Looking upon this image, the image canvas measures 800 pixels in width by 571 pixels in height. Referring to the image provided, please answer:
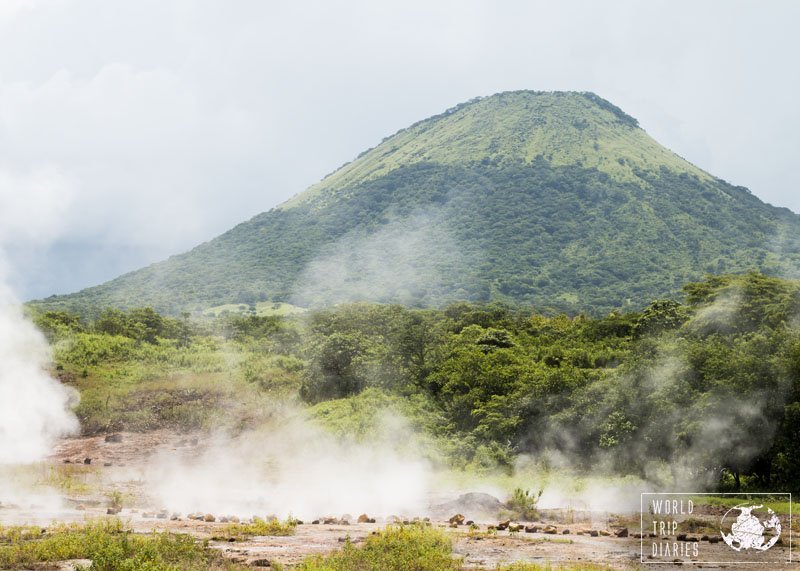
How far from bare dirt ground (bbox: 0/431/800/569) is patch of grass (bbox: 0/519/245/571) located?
752 millimetres

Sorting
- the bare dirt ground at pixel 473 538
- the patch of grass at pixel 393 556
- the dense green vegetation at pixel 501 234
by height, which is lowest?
the bare dirt ground at pixel 473 538

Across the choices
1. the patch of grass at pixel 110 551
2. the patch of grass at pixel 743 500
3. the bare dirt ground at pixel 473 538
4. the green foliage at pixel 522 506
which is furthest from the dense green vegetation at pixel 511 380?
the patch of grass at pixel 110 551

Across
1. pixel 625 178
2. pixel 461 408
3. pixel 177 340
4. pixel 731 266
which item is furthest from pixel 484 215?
pixel 461 408

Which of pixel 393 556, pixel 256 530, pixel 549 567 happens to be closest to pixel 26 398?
pixel 256 530

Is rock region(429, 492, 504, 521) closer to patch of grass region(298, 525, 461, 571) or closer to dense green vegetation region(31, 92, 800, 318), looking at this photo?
patch of grass region(298, 525, 461, 571)

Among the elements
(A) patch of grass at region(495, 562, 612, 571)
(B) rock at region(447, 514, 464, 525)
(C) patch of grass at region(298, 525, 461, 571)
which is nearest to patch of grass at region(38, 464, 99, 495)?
(B) rock at region(447, 514, 464, 525)

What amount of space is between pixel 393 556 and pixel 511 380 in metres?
17.7

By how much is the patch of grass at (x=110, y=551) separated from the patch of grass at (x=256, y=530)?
4.81ft

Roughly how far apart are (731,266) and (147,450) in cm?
9565

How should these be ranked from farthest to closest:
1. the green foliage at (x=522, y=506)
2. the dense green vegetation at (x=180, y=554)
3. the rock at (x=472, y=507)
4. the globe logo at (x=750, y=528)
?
the rock at (x=472, y=507) < the green foliage at (x=522, y=506) < the globe logo at (x=750, y=528) < the dense green vegetation at (x=180, y=554)

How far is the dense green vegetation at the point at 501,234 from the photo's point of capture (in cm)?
10538

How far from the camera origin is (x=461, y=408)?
28.7 m

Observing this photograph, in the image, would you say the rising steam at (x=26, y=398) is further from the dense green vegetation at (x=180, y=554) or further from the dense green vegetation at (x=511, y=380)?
the dense green vegetation at (x=180, y=554)

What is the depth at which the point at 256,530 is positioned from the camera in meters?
14.9
